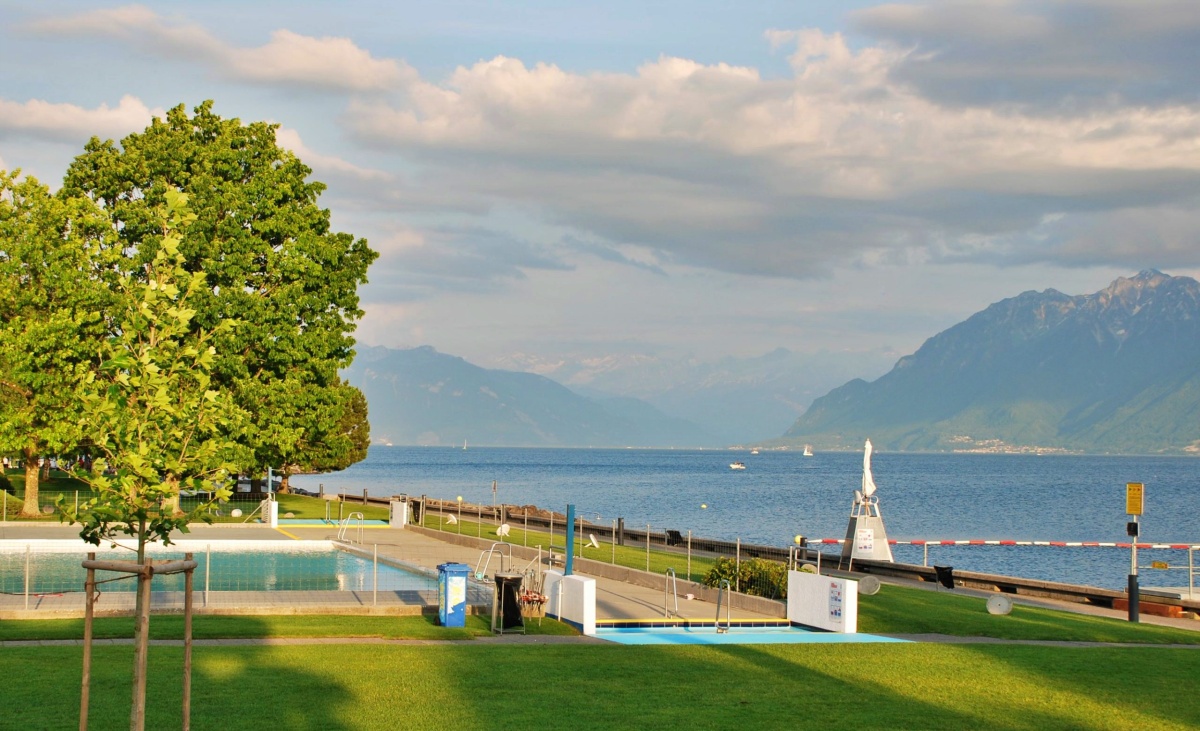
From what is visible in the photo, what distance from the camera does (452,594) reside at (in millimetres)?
19953

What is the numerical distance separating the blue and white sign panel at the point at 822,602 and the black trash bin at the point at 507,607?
5.11 m

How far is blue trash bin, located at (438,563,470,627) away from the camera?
1989 centimetres

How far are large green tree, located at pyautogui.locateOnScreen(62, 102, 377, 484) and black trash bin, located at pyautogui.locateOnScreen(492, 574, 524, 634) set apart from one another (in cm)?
2232

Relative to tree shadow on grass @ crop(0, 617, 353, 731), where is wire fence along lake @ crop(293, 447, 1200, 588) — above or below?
below

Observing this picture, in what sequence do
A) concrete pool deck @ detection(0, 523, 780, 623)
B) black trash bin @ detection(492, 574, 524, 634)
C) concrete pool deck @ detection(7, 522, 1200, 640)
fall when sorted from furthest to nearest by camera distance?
concrete pool deck @ detection(7, 522, 1200, 640) < concrete pool deck @ detection(0, 523, 780, 623) < black trash bin @ detection(492, 574, 524, 634)

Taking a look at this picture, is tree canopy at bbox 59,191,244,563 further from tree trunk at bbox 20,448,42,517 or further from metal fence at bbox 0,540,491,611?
tree trunk at bbox 20,448,42,517

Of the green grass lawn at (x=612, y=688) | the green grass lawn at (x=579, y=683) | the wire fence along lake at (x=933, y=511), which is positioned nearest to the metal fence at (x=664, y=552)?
the green grass lawn at (x=579, y=683)

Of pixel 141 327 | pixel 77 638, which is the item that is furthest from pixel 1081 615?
pixel 141 327

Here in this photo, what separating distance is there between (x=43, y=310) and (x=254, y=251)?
803 centimetres

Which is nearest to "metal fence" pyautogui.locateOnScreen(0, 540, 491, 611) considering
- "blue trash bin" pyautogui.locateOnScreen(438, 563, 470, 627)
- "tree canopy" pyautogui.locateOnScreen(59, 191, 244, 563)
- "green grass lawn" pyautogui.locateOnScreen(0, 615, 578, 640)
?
"green grass lawn" pyautogui.locateOnScreen(0, 615, 578, 640)

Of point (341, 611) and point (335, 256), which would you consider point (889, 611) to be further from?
point (335, 256)

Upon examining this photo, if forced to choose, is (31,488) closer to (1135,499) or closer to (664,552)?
(664,552)

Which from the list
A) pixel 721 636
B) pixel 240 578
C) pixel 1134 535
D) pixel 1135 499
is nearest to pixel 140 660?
pixel 721 636

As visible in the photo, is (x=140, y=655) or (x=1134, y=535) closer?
(x=140, y=655)
